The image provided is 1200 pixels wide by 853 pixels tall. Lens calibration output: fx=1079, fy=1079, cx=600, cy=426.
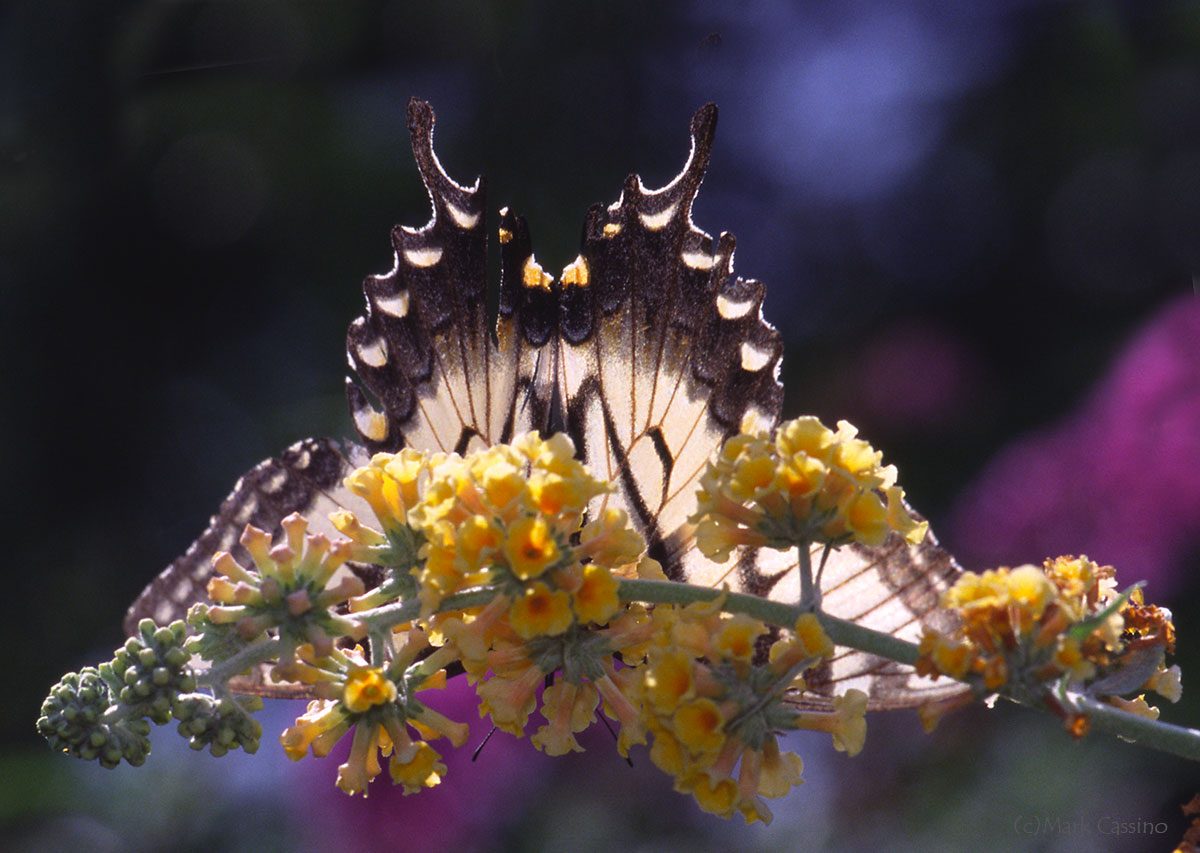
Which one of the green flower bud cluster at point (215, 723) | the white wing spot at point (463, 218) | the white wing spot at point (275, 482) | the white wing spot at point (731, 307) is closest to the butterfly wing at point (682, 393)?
the white wing spot at point (731, 307)

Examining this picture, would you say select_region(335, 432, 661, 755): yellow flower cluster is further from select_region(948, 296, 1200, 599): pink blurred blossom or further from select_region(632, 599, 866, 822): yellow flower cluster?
select_region(948, 296, 1200, 599): pink blurred blossom

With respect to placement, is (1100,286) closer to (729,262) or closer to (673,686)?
(729,262)

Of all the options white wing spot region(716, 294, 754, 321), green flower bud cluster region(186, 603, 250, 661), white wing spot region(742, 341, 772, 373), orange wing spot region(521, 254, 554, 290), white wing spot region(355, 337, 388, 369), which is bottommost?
green flower bud cluster region(186, 603, 250, 661)

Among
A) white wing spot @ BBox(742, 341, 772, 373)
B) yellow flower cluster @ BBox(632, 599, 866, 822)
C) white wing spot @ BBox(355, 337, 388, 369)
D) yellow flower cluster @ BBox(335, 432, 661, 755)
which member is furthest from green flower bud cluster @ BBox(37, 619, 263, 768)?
white wing spot @ BBox(742, 341, 772, 373)

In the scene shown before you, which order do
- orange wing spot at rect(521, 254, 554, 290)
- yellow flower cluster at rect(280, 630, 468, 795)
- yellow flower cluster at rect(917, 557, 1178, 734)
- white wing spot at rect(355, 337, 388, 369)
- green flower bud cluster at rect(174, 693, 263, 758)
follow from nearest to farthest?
yellow flower cluster at rect(917, 557, 1178, 734)
green flower bud cluster at rect(174, 693, 263, 758)
yellow flower cluster at rect(280, 630, 468, 795)
orange wing spot at rect(521, 254, 554, 290)
white wing spot at rect(355, 337, 388, 369)

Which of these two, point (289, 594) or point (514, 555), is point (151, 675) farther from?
point (514, 555)

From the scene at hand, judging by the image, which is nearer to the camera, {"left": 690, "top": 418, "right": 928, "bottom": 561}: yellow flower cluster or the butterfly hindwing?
{"left": 690, "top": 418, "right": 928, "bottom": 561}: yellow flower cluster
